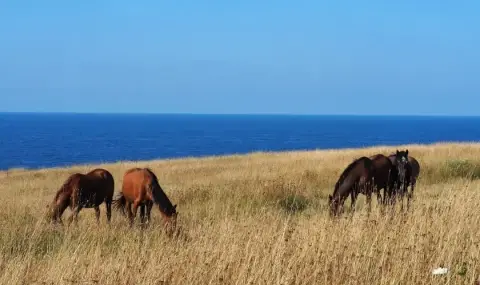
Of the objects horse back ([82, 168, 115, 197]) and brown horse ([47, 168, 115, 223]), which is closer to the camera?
brown horse ([47, 168, 115, 223])

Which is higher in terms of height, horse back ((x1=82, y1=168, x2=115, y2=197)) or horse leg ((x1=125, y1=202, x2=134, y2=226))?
horse back ((x1=82, y1=168, x2=115, y2=197))

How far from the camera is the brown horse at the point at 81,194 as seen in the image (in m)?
11.8

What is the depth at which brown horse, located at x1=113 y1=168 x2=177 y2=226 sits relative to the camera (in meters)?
10.7

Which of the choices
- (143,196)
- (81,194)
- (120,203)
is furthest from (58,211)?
(143,196)

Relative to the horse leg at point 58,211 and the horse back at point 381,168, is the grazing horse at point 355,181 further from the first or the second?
the horse leg at point 58,211

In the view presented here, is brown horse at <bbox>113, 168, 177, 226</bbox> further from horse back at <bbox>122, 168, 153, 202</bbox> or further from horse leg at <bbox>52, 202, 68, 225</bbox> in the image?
horse leg at <bbox>52, 202, 68, 225</bbox>

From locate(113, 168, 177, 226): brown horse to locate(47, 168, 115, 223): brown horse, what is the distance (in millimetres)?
541

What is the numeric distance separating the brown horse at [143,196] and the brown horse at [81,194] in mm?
541

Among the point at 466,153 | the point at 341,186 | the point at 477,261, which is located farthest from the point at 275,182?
the point at 466,153

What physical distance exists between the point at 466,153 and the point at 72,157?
6318 centimetres

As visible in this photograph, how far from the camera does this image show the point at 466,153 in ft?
85.8

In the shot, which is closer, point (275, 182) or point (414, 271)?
point (414, 271)

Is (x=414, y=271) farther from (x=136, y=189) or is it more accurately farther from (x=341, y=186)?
(x=136, y=189)

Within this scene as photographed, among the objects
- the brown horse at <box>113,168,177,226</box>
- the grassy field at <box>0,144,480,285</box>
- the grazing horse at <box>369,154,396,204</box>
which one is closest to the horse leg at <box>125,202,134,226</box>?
the brown horse at <box>113,168,177,226</box>
